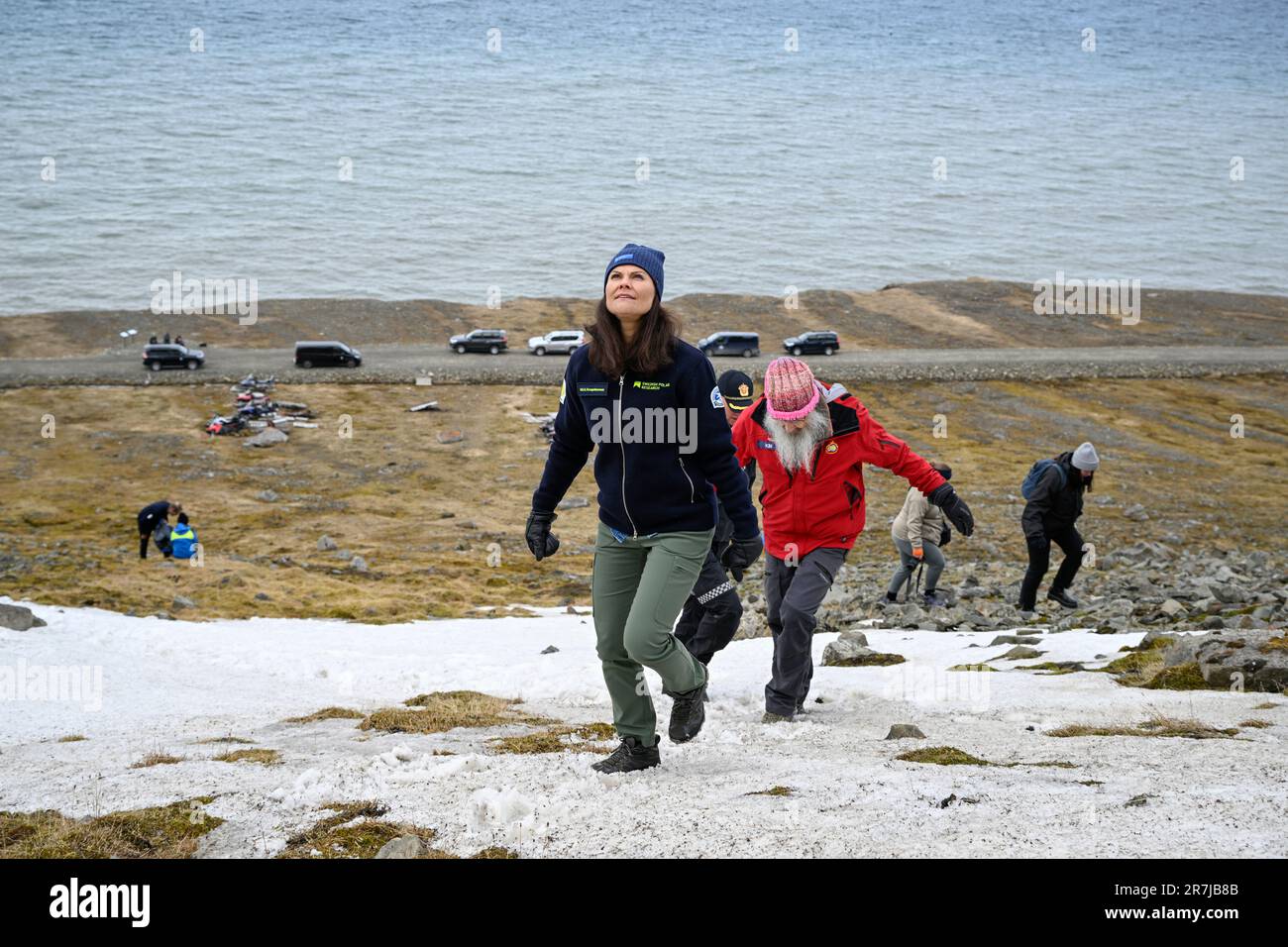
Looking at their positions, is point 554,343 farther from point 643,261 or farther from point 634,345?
point 634,345

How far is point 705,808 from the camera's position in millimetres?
4793

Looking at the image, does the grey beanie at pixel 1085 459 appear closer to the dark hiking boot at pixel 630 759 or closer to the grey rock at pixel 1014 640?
the grey rock at pixel 1014 640

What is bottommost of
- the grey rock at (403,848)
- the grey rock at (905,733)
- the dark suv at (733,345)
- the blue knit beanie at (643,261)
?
the grey rock at (905,733)

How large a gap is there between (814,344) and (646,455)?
5346 centimetres

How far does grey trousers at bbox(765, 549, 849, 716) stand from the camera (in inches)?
289

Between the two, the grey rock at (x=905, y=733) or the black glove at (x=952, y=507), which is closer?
the grey rock at (x=905, y=733)

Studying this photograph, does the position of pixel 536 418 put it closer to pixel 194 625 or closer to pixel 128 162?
pixel 194 625

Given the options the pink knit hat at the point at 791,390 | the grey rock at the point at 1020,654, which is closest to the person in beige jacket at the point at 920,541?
the grey rock at the point at 1020,654

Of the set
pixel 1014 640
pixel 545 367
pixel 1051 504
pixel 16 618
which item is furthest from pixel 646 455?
pixel 545 367

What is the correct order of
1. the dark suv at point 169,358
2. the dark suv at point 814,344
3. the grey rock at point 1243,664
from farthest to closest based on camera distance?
the dark suv at point 814,344, the dark suv at point 169,358, the grey rock at point 1243,664

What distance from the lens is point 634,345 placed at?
17.2ft

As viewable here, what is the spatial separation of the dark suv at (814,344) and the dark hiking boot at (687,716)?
52315mm

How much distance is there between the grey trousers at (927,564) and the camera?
14.6 meters

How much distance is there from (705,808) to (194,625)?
9629 mm
